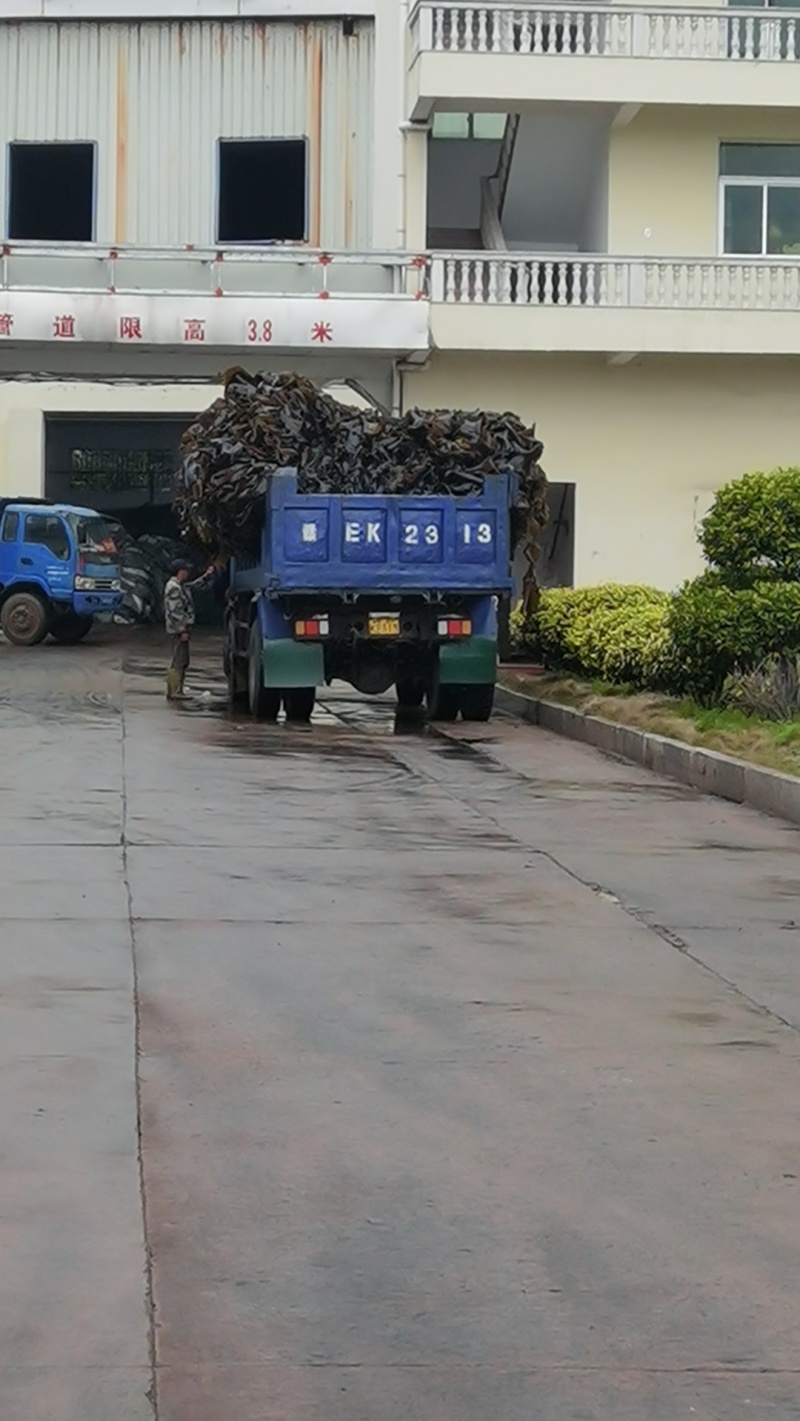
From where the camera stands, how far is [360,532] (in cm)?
1958

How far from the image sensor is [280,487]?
19.6 metres

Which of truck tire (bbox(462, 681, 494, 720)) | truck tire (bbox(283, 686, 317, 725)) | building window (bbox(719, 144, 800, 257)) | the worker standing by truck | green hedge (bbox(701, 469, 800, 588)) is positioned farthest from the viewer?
building window (bbox(719, 144, 800, 257))

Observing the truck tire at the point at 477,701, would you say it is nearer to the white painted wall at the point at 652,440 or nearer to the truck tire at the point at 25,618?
the white painted wall at the point at 652,440

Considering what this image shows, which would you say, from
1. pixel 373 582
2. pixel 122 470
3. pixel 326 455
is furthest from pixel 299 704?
pixel 122 470

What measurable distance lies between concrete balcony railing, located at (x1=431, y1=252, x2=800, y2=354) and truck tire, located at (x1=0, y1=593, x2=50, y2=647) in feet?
23.1

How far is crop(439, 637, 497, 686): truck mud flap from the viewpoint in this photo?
20.1 metres

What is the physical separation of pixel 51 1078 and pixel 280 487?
13.1 m

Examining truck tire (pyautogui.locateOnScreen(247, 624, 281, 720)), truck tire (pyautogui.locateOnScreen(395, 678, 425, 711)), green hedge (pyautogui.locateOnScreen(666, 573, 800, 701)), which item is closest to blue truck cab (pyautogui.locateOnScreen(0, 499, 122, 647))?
truck tire (pyautogui.locateOnScreen(395, 678, 425, 711))

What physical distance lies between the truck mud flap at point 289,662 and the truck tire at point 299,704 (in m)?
0.50

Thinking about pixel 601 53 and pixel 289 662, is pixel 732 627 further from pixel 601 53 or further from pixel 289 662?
pixel 601 53

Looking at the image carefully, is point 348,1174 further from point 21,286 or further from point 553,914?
point 21,286

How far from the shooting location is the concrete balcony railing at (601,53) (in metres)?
29.8

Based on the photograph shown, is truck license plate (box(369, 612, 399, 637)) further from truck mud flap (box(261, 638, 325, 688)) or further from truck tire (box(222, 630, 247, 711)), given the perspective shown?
truck tire (box(222, 630, 247, 711))

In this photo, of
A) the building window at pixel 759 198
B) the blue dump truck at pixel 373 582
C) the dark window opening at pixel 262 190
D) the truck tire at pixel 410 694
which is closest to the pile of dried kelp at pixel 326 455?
the blue dump truck at pixel 373 582
